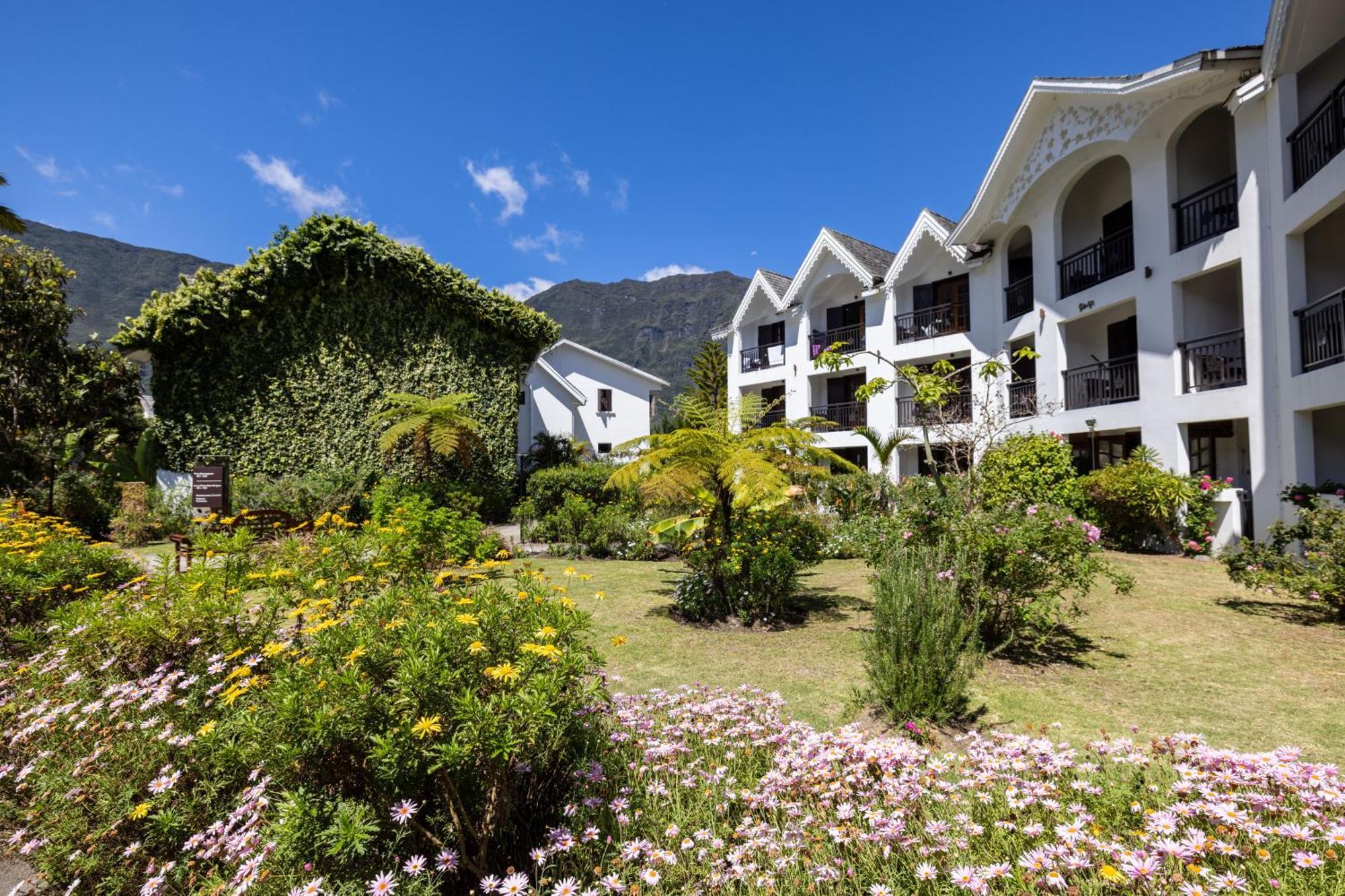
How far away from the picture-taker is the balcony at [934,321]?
Answer: 20.3m

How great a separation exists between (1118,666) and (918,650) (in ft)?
9.28

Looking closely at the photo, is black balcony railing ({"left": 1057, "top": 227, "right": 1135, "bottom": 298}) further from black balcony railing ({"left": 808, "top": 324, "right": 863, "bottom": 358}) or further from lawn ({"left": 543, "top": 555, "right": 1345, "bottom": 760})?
lawn ({"left": 543, "top": 555, "right": 1345, "bottom": 760})

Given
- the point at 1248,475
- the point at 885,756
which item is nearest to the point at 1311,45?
the point at 1248,475

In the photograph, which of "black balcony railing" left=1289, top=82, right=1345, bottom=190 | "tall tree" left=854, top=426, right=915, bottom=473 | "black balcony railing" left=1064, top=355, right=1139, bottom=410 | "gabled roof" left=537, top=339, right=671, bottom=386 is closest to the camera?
"black balcony railing" left=1289, top=82, right=1345, bottom=190

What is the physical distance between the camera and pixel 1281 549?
Result: 26.4 feet

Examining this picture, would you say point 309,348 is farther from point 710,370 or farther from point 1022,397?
point 710,370

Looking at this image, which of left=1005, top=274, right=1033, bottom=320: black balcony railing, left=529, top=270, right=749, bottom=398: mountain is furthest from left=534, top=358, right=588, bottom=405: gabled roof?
left=529, top=270, right=749, bottom=398: mountain

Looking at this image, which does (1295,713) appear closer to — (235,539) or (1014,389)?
(235,539)

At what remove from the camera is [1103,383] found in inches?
592

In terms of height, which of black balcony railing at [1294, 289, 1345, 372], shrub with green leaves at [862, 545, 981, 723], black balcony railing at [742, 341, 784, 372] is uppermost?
black balcony railing at [742, 341, 784, 372]

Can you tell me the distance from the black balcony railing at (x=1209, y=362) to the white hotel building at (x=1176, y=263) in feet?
0.15

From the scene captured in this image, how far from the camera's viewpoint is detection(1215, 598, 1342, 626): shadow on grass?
6789 millimetres

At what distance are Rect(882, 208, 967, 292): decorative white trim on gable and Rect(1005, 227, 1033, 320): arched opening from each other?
139 cm

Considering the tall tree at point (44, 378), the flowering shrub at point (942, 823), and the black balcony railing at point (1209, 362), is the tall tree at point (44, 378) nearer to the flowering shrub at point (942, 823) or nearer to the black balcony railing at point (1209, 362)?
the flowering shrub at point (942, 823)
